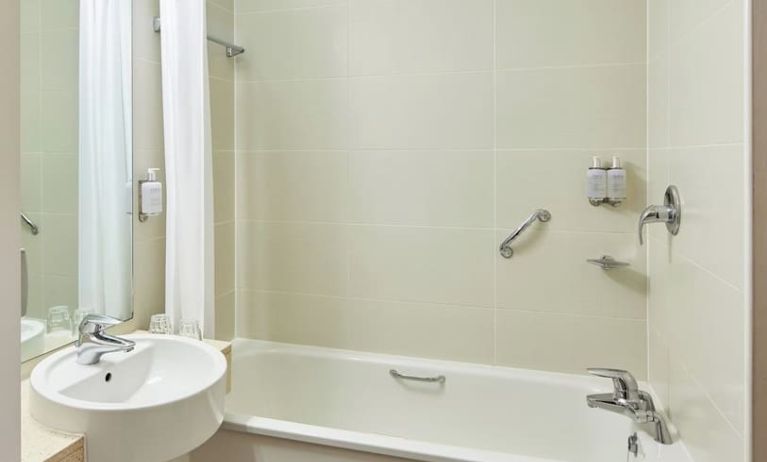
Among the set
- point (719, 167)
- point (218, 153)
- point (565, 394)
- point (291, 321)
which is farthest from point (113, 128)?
point (565, 394)

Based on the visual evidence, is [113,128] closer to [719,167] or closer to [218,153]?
[218,153]

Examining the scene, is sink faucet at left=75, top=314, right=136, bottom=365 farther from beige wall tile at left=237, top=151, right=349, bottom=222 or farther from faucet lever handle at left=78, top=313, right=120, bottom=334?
beige wall tile at left=237, top=151, right=349, bottom=222

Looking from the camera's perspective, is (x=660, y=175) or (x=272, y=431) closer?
(x=272, y=431)

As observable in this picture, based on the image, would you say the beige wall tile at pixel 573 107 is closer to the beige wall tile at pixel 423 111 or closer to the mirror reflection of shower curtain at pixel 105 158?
the beige wall tile at pixel 423 111

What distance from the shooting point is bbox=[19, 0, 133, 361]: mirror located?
4.73 ft

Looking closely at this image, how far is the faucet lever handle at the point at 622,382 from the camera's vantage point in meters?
1.67

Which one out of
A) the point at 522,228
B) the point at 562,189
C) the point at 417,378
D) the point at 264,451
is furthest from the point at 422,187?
the point at 264,451

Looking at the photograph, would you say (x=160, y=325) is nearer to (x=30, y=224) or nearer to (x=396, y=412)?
(x=30, y=224)

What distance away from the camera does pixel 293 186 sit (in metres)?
2.31

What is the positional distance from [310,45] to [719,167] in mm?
1669

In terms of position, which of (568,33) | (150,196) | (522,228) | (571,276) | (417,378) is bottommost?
(417,378)

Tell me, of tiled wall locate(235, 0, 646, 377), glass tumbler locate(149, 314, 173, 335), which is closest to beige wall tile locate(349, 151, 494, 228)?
tiled wall locate(235, 0, 646, 377)

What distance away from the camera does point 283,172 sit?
232 cm

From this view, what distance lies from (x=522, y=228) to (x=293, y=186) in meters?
1.01
